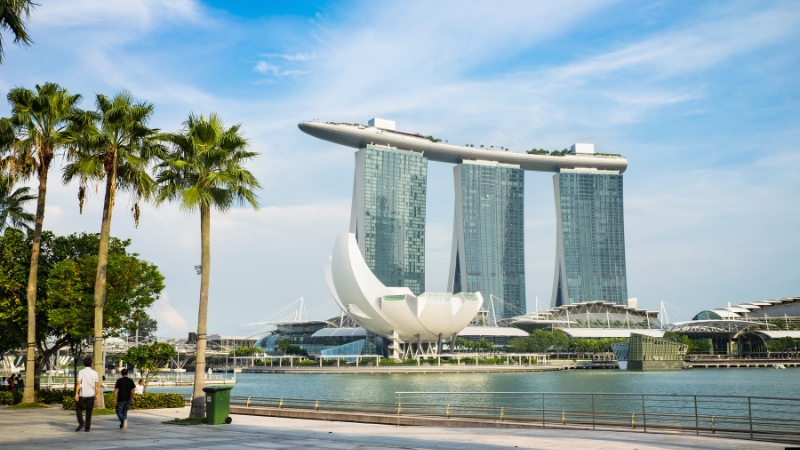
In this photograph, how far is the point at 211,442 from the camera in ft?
52.5

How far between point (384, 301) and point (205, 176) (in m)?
106

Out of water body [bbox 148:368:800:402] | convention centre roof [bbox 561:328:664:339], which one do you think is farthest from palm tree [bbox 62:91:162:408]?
convention centre roof [bbox 561:328:664:339]

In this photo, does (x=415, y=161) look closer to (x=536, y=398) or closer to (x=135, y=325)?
(x=536, y=398)

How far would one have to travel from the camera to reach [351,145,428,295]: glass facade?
18825cm

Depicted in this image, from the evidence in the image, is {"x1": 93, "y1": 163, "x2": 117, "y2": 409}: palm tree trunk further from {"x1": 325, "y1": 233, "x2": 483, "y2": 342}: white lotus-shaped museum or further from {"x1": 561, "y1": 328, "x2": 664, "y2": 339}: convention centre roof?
{"x1": 561, "y1": 328, "x2": 664, "y2": 339}: convention centre roof

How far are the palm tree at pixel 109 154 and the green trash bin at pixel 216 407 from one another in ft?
23.7

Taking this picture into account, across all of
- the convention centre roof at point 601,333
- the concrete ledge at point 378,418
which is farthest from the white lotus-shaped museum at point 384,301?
the concrete ledge at point 378,418

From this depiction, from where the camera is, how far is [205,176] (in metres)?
23.9

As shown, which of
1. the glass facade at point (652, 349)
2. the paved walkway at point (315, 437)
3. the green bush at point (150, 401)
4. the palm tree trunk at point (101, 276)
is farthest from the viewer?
the glass facade at point (652, 349)

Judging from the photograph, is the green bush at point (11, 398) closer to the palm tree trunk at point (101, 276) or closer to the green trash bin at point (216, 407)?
the palm tree trunk at point (101, 276)

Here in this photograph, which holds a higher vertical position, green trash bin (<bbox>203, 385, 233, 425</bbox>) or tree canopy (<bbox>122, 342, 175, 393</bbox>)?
tree canopy (<bbox>122, 342, 175, 393</bbox>)

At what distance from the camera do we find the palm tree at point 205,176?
77.2 feet

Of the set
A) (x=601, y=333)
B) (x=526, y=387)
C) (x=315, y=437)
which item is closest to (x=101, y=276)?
(x=315, y=437)

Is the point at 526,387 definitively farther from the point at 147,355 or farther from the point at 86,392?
the point at 86,392
